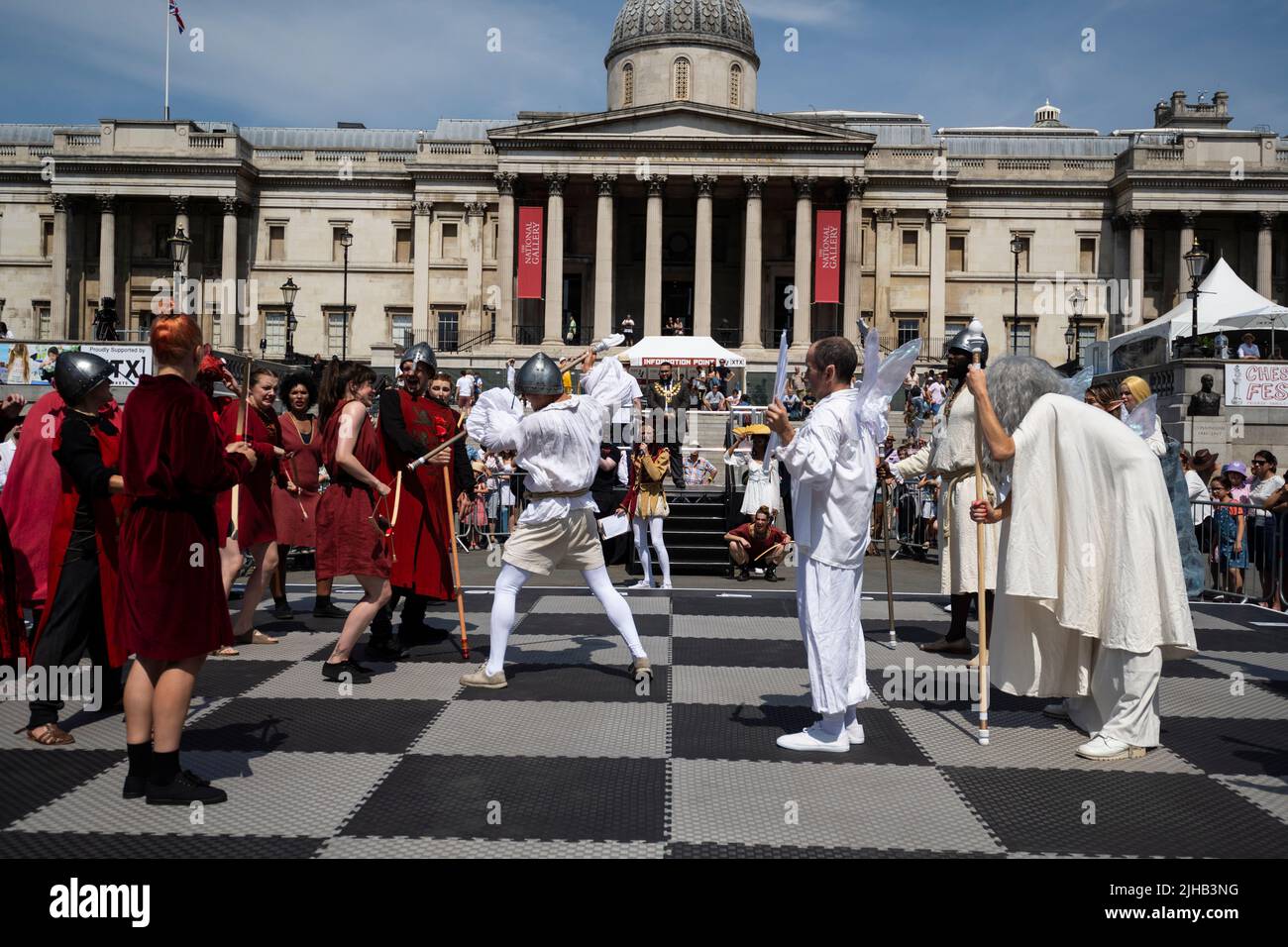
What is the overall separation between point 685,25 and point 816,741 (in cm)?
5977

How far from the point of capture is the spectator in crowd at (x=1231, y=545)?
1279cm

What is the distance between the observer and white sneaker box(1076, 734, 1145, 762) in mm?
5895

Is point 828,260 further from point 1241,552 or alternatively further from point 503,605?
point 503,605

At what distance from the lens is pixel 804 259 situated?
5438cm

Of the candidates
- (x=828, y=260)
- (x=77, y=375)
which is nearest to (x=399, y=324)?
(x=828, y=260)

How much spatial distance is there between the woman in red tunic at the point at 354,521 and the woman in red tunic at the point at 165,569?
7.96ft

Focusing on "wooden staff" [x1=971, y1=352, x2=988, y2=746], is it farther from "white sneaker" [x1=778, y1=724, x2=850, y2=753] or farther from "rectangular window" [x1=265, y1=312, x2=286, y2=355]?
"rectangular window" [x1=265, y1=312, x2=286, y2=355]

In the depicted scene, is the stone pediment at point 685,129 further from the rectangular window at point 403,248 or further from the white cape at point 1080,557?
the white cape at point 1080,557

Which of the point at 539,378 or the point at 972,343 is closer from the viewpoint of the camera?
the point at 972,343

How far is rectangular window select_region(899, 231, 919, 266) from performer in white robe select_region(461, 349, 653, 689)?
178ft

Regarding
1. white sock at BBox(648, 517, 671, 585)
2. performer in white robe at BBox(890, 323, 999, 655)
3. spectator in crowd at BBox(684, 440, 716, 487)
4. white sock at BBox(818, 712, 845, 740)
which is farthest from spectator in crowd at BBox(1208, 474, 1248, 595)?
spectator in crowd at BBox(684, 440, 716, 487)

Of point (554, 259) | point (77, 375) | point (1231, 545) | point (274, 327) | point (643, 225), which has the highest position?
point (643, 225)
